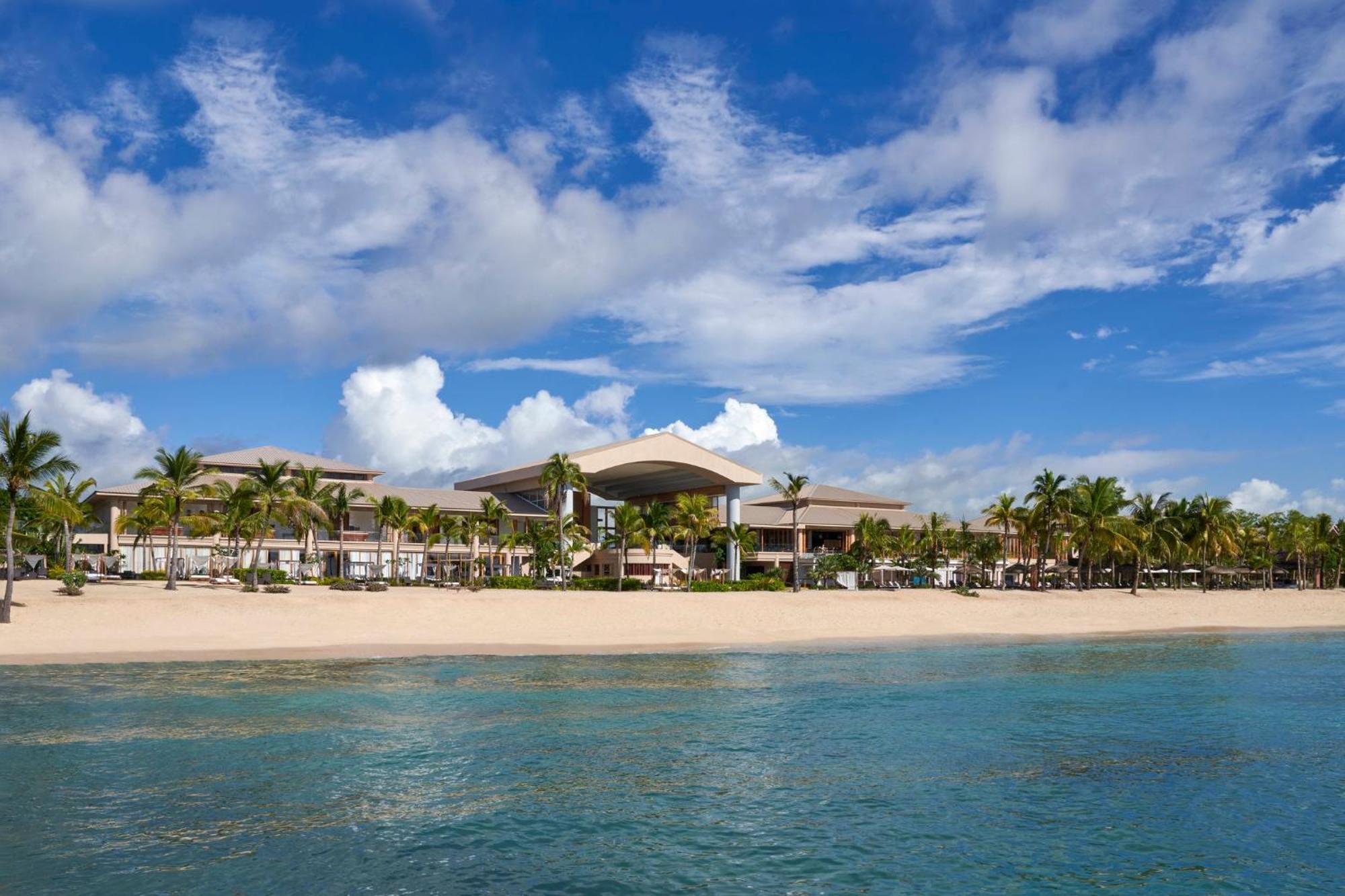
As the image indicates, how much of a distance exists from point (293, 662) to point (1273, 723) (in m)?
31.3

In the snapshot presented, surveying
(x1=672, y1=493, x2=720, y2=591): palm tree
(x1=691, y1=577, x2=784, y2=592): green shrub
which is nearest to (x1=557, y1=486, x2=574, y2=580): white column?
(x1=672, y1=493, x2=720, y2=591): palm tree

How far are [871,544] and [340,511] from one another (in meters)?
38.8

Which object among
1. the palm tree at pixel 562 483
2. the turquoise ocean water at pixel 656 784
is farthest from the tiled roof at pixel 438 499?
the turquoise ocean water at pixel 656 784

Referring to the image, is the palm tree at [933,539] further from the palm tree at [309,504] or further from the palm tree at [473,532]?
the palm tree at [309,504]

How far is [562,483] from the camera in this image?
235 feet

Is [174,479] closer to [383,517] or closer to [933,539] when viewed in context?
[383,517]

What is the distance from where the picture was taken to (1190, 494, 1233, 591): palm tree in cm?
9000

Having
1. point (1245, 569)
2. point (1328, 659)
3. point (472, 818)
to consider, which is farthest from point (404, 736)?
point (1245, 569)

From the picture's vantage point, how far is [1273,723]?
2731 cm

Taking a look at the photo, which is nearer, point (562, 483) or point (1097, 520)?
point (562, 483)

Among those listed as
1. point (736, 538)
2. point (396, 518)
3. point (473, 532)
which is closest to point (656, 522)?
point (736, 538)

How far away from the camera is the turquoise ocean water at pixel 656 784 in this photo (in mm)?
14344

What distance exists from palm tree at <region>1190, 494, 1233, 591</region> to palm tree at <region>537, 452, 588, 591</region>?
53.4m

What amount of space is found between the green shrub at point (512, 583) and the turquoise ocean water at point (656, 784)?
33119 mm
